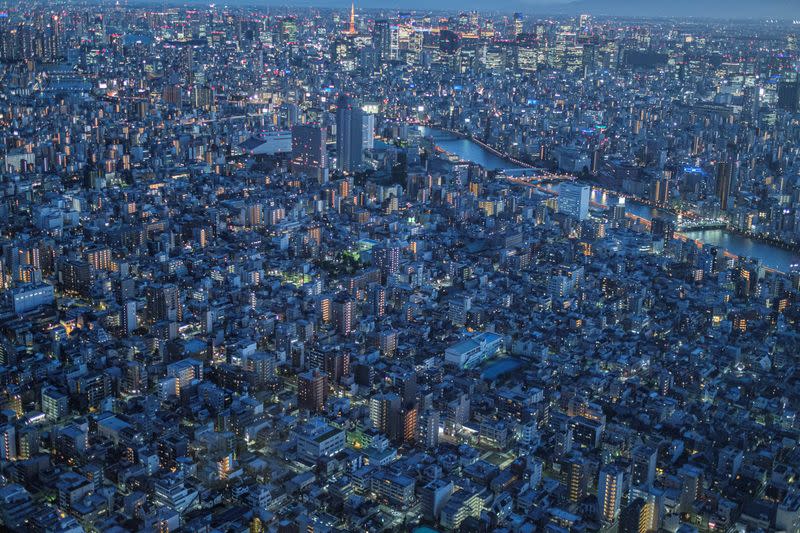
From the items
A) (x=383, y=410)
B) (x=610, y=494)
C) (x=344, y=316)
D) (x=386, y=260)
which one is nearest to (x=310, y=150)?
(x=386, y=260)

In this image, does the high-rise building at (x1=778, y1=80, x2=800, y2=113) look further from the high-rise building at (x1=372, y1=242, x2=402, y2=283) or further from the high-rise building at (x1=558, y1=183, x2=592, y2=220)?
the high-rise building at (x1=372, y1=242, x2=402, y2=283)

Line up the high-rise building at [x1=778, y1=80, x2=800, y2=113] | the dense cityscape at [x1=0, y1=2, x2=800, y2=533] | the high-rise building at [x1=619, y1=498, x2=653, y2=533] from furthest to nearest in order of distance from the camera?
the high-rise building at [x1=778, y1=80, x2=800, y2=113] → the dense cityscape at [x1=0, y1=2, x2=800, y2=533] → the high-rise building at [x1=619, y1=498, x2=653, y2=533]

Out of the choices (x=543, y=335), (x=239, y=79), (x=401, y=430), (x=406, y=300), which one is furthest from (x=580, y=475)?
(x=239, y=79)

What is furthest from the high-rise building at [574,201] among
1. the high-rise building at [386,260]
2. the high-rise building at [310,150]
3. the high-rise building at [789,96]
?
the high-rise building at [789,96]

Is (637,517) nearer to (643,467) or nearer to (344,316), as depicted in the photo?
(643,467)

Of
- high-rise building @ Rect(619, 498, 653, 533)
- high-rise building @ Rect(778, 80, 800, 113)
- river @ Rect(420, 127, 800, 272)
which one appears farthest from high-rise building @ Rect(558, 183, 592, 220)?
high-rise building @ Rect(778, 80, 800, 113)

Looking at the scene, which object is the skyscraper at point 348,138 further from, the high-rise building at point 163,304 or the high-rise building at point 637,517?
the high-rise building at point 637,517
